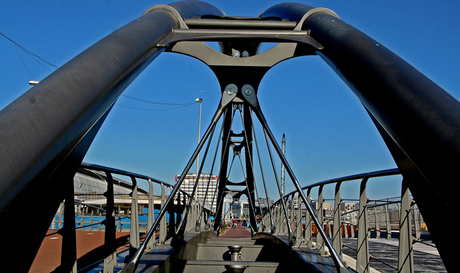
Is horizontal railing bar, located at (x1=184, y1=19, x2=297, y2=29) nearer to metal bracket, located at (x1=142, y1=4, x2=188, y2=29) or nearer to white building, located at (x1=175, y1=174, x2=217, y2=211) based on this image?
metal bracket, located at (x1=142, y1=4, x2=188, y2=29)

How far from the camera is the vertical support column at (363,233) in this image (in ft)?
12.2

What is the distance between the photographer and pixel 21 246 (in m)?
2.67

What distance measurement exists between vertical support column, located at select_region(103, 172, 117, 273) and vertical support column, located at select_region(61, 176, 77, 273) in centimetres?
52

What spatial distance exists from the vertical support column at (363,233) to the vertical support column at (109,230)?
2.53 metres

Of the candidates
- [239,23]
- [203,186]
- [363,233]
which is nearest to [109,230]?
[363,233]

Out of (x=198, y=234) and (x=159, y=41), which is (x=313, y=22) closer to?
(x=159, y=41)

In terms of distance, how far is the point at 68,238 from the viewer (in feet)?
10.1

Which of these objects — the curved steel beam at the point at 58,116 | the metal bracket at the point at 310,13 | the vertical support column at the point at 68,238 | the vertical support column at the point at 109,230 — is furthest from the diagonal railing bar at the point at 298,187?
the vertical support column at the point at 68,238

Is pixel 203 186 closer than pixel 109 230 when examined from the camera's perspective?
No

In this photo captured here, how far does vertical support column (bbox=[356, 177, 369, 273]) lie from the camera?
3719 millimetres

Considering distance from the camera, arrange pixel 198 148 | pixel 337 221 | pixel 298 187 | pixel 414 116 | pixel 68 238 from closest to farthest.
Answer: pixel 414 116 → pixel 68 238 → pixel 337 221 → pixel 298 187 → pixel 198 148

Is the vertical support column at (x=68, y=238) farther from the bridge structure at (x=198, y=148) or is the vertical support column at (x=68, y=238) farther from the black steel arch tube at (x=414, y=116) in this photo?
the black steel arch tube at (x=414, y=116)

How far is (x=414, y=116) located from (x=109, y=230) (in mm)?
2973

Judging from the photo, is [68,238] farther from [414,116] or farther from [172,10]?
[172,10]
